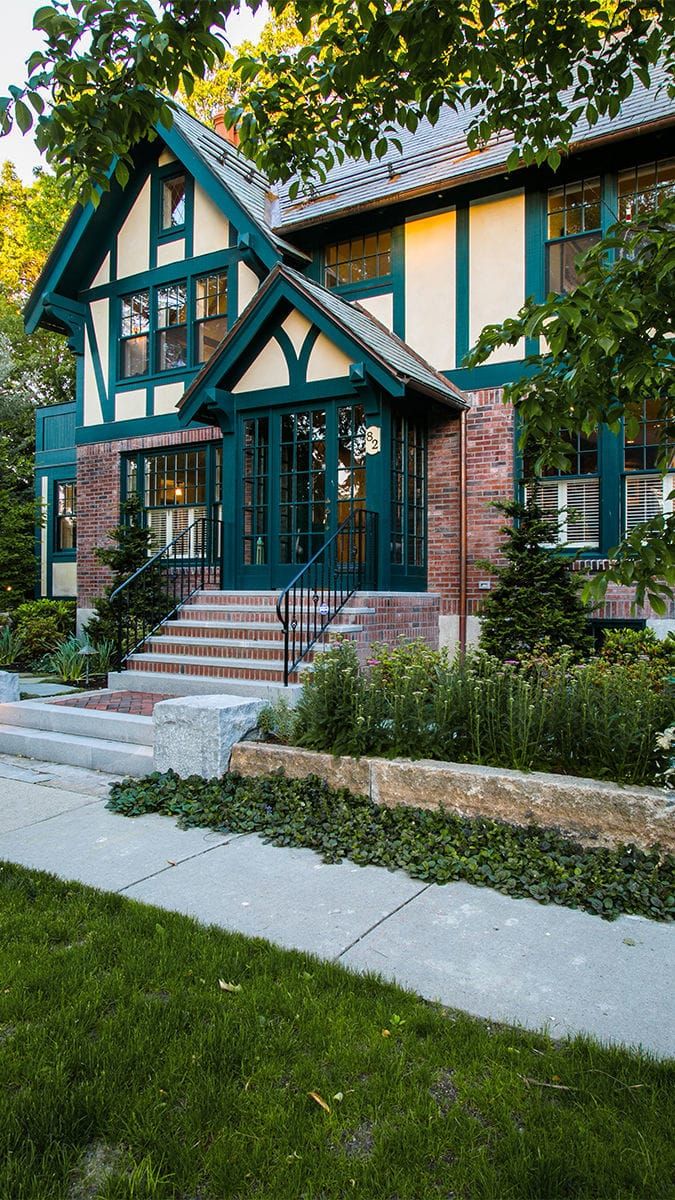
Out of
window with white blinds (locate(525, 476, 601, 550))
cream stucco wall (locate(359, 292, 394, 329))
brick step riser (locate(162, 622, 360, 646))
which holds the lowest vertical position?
brick step riser (locate(162, 622, 360, 646))

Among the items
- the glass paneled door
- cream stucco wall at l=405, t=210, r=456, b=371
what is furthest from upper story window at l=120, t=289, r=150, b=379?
cream stucco wall at l=405, t=210, r=456, b=371

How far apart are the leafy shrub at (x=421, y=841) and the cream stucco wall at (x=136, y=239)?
10035mm

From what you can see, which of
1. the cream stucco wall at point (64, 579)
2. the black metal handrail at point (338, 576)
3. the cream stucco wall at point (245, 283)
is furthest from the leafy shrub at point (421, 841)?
the cream stucco wall at point (64, 579)

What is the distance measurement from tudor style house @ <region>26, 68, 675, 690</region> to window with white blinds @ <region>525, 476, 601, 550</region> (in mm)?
26

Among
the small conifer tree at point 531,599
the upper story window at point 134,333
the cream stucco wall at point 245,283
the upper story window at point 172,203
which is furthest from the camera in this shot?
the upper story window at point 134,333

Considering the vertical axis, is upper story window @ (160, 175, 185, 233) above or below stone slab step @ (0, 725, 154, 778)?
above

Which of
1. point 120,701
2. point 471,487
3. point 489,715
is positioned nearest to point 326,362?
point 471,487

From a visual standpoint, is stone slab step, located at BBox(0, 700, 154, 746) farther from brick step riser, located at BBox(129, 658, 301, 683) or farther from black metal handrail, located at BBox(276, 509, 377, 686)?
black metal handrail, located at BBox(276, 509, 377, 686)

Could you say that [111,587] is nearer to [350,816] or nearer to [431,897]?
[350,816]

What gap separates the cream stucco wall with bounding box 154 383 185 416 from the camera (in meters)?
11.7

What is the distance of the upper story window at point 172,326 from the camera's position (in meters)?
11.8

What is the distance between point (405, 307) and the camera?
32.3 ft

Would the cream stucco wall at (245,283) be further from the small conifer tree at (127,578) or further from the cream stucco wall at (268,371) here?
the small conifer tree at (127,578)

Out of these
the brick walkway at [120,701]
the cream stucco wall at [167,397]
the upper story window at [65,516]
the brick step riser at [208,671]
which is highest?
the cream stucco wall at [167,397]
